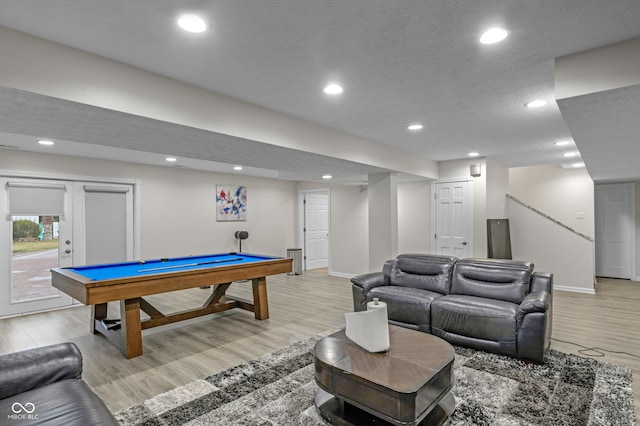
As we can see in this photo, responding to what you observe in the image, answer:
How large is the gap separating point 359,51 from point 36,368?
272cm

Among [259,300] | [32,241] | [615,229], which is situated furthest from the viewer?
[615,229]

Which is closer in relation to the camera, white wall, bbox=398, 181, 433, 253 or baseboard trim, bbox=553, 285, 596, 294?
baseboard trim, bbox=553, 285, 596, 294

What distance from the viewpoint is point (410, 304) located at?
3881mm

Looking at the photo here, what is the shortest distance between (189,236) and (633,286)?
8.97m

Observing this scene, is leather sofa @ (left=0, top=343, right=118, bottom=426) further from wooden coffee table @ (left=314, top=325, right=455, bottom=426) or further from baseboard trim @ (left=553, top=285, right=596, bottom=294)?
baseboard trim @ (left=553, top=285, right=596, bottom=294)

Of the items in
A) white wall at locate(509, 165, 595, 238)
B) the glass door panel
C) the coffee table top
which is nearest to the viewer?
the coffee table top

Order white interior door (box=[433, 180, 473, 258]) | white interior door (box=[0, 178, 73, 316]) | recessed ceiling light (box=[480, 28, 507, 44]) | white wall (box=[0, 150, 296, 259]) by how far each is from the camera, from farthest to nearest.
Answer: white interior door (box=[433, 180, 473, 258]) < white wall (box=[0, 150, 296, 259]) < white interior door (box=[0, 178, 73, 316]) < recessed ceiling light (box=[480, 28, 507, 44])

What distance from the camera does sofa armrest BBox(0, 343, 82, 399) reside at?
1781 millimetres

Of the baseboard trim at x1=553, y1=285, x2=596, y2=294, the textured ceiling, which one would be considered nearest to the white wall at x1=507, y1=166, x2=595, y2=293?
the baseboard trim at x1=553, y1=285, x2=596, y2=294

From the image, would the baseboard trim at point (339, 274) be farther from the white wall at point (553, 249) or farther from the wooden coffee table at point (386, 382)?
the wooden coffee table at point (386, 382)

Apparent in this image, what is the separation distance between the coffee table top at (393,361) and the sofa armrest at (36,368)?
57.9 inches

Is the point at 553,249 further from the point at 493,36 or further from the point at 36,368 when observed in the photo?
the point at 36,368

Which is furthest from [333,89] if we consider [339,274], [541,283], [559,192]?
[559,192]

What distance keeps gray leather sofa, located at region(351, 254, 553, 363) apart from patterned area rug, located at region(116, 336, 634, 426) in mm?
234
